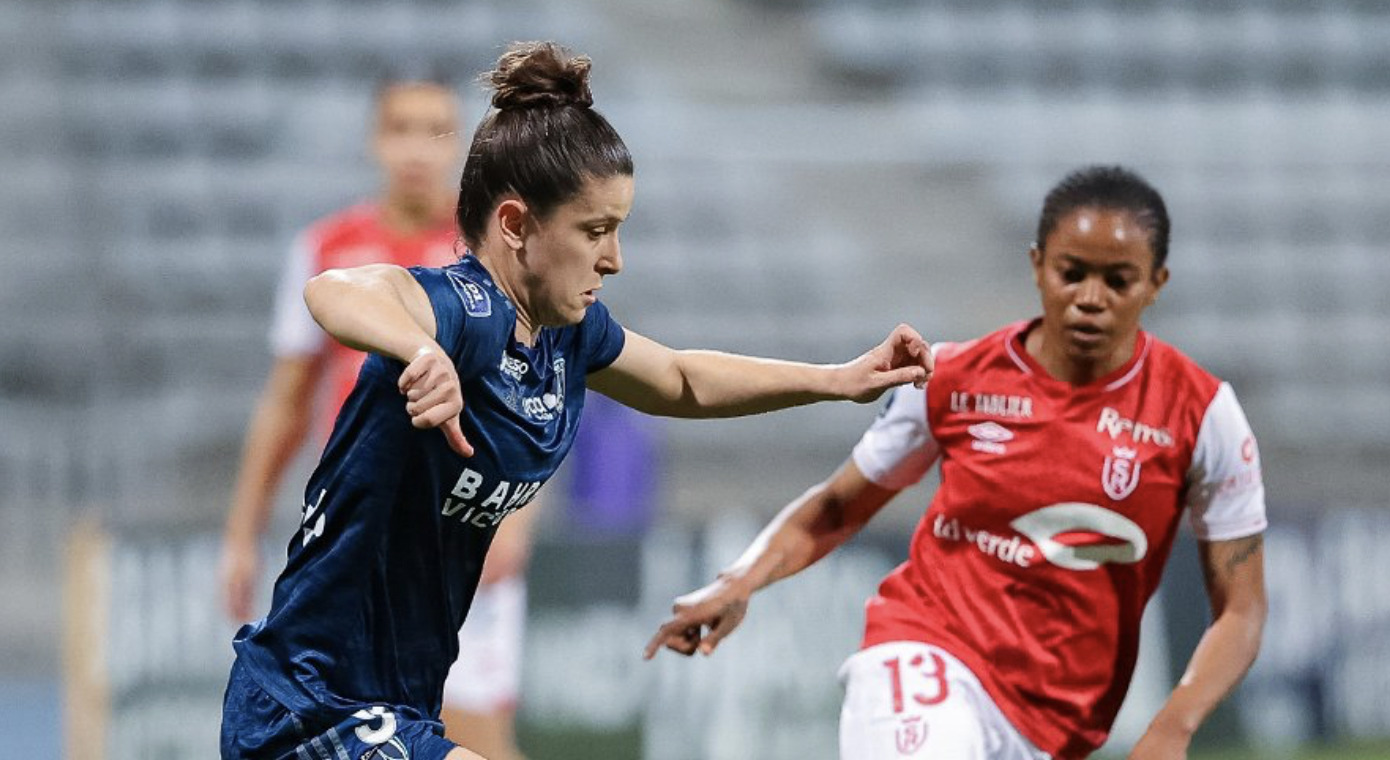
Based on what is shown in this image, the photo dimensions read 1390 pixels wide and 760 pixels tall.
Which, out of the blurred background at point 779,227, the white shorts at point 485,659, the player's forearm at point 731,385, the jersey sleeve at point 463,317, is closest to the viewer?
the jersey sleeve at point 463,317

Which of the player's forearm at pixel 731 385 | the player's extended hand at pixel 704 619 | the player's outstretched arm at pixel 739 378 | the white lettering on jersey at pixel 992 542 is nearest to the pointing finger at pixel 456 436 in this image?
the player's outstretched arm at pixel 739 378

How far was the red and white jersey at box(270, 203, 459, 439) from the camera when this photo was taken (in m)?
5.80

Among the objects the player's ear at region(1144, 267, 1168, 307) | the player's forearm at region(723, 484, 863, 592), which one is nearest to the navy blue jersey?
the player's forearm at region(723, 484, 863, 592)

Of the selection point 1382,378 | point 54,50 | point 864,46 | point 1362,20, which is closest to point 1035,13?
point 864,46

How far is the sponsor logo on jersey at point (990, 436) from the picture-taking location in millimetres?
4195

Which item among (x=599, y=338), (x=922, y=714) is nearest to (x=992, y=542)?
(x=922, y=714)

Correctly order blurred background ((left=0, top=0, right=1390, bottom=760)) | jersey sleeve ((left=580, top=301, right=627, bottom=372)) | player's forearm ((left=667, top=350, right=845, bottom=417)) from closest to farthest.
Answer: jersey sleeve ((left=580, top=301, right=627, bottom=372)), player's forearm ((left=667, top=350, right=845, bottom=417)), blurred background ((left=0, top=0, right=1390, bottom=760))

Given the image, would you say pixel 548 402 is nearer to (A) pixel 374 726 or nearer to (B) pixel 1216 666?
(A) pixel 374 726

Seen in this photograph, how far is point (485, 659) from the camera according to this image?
5781 millimetres

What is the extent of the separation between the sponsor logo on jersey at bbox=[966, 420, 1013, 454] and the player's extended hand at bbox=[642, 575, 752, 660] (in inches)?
21.3

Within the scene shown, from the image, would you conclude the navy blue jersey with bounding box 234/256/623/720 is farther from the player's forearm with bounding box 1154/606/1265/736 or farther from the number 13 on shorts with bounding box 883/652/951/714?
the player's forearm with bounding box 1154/606/1265/736

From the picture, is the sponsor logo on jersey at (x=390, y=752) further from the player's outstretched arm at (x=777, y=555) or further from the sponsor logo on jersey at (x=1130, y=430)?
the sponsor logo on jersey at (x=1130, y=430)

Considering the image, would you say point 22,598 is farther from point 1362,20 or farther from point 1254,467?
point 1362,20

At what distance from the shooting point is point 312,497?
3434 mm
